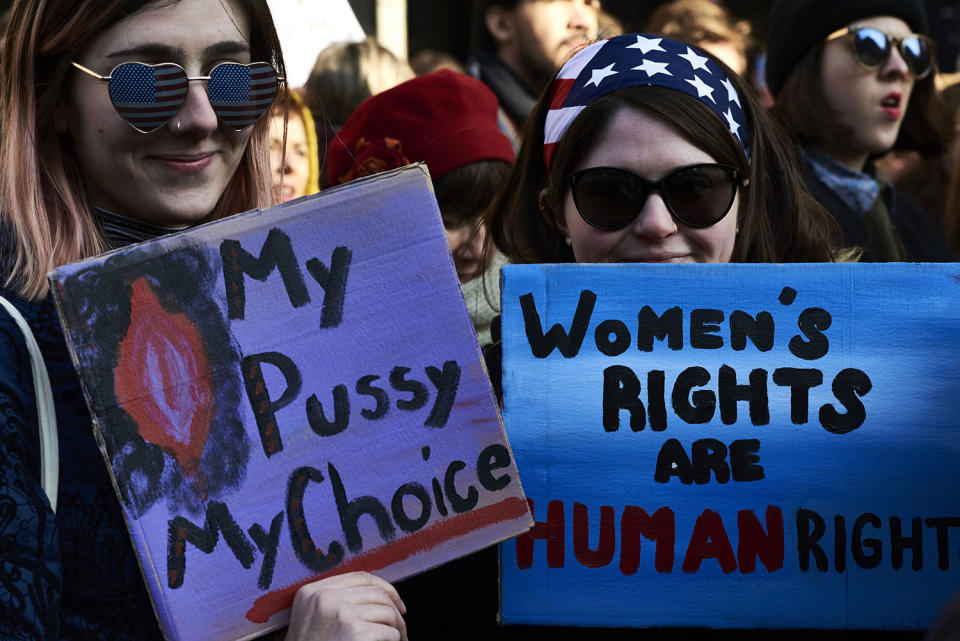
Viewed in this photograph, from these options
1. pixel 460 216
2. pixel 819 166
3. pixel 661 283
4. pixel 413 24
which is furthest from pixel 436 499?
pixel 413 24

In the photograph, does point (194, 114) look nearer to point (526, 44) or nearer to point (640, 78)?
point (640, 78)

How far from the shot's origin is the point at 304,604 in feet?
5.25

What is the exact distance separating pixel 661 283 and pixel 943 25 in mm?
8133

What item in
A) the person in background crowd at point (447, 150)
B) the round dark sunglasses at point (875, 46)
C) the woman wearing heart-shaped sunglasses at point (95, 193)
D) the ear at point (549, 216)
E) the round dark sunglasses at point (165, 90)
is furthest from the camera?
the round dark sunglasses at point (875, 46)

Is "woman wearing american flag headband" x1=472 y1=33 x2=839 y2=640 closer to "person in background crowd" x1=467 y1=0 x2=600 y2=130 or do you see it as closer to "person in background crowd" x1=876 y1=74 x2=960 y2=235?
"person in background crowd" x1=467 y1=0 x2=600 y2=130

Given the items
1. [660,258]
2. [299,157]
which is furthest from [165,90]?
[299,157]

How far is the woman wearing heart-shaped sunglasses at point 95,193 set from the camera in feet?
5.00

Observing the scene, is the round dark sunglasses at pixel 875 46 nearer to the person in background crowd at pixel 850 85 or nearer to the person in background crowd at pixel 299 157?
the person in background crowd at pixel 850 85

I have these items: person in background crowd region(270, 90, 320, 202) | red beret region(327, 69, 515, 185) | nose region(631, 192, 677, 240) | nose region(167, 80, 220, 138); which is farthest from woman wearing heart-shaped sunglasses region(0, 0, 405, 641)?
person in background crowd region(270, 90, 320, 202)

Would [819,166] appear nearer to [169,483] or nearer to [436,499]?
[436,499]

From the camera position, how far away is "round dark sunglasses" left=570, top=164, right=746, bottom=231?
2016mm

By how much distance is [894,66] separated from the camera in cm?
360

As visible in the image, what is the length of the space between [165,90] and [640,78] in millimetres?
841

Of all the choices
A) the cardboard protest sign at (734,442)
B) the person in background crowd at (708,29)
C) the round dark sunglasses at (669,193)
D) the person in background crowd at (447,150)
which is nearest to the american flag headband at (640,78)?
the round dark sunglasses at (669,193)
